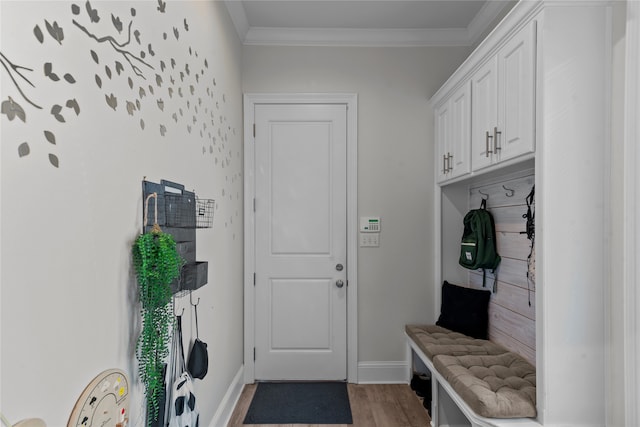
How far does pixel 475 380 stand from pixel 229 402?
1.56 metres

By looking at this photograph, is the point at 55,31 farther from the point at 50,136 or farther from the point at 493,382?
the point at 493,382

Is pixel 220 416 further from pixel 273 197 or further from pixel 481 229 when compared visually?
pixel 481 229

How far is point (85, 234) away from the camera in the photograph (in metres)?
0.98

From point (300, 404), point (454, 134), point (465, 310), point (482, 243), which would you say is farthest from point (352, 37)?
point (300, 404)

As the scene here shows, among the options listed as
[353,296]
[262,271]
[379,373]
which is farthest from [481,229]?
[262,271]

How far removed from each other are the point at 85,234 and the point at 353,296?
2357 mm

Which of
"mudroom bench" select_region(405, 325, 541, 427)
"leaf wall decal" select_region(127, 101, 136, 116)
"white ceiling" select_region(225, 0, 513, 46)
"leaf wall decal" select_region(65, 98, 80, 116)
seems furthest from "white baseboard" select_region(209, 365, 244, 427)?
"white ceiling" select_region(225, 0, 513, 46)

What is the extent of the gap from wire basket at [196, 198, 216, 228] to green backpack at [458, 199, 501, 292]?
1706 mm

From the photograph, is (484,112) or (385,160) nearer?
(484,112)

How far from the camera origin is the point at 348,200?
3.10 metres

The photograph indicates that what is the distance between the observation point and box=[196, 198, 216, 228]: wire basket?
1.90 m

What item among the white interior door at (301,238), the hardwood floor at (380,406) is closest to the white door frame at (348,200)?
the white interior door at (301,238)

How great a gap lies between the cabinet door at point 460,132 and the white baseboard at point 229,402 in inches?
81.8

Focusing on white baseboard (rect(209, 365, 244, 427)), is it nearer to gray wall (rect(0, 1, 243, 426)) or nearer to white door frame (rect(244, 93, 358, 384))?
white door frame (rect(244, 93, 358, 384))
